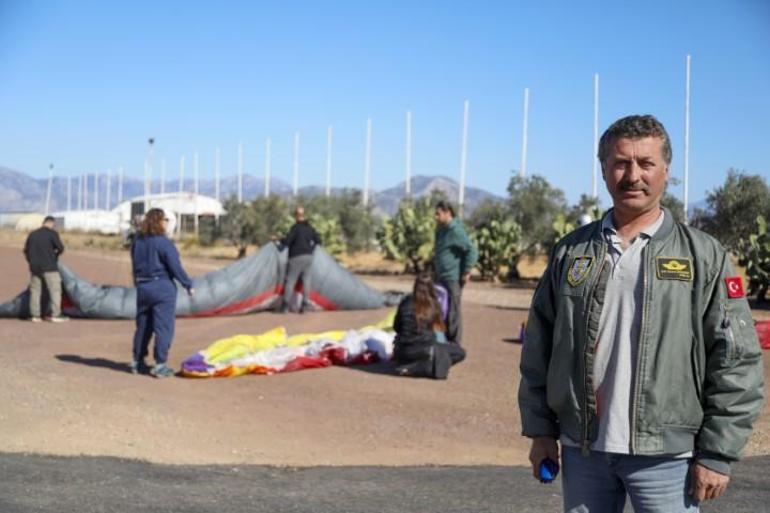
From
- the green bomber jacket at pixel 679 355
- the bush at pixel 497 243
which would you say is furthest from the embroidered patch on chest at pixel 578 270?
the bush at pixel 497 243

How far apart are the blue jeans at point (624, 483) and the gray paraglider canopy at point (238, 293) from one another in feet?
45.4

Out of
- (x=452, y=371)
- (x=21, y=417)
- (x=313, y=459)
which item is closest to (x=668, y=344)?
(x=313, y=459)

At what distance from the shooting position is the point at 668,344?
326cm

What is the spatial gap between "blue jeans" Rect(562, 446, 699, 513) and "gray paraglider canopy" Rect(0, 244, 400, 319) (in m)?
13.8

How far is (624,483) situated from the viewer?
333 centimetres

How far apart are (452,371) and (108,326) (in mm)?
6337

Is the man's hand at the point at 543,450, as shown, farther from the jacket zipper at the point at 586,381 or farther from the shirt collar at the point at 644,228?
the shirt collar at the point at 644,228

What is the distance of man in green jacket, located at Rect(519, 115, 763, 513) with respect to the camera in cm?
325

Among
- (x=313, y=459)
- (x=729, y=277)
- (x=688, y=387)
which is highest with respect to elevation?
(x=729, y=277)

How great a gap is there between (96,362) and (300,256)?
19.9 ft

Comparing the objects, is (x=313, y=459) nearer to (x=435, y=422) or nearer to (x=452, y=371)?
(x=435, y=422)

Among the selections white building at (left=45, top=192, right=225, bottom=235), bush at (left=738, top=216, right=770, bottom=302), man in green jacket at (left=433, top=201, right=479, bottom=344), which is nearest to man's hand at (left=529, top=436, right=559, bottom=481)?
man in green jacket at (left=433, top=201, right=479, bottom=344)

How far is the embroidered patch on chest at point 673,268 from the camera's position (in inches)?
129

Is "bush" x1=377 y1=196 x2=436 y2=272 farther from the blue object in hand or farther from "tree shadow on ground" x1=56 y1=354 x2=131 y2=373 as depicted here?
the blue object in hand
